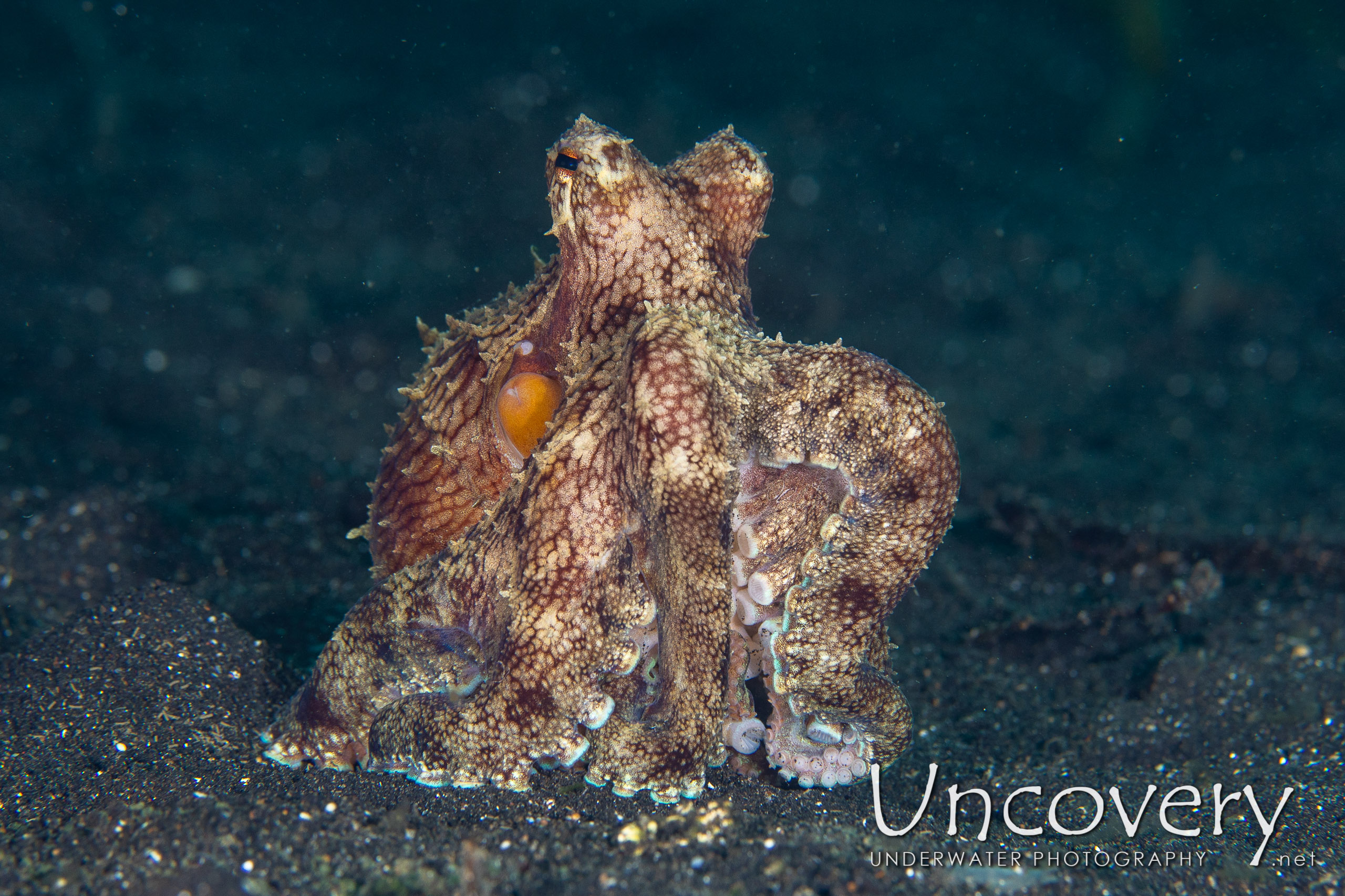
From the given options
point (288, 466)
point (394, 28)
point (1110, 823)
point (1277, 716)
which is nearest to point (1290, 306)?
point (1277, 716)

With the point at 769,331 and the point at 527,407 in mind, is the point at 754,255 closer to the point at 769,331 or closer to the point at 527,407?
the point at 769,331

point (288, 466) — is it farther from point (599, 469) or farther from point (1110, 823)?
point (1110, 823)

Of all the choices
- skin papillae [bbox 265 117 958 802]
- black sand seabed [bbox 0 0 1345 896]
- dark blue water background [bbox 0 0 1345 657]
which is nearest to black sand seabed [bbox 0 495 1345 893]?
black sand seabed [bbox 0 0 1345 896]

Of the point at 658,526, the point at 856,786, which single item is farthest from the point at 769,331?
the point at 658,526

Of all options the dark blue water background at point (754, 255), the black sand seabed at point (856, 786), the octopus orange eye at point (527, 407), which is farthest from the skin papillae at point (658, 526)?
the dark blue water background at point (754, 255)

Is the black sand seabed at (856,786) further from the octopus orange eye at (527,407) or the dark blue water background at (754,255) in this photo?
the octopus orange eye at (527,407)
